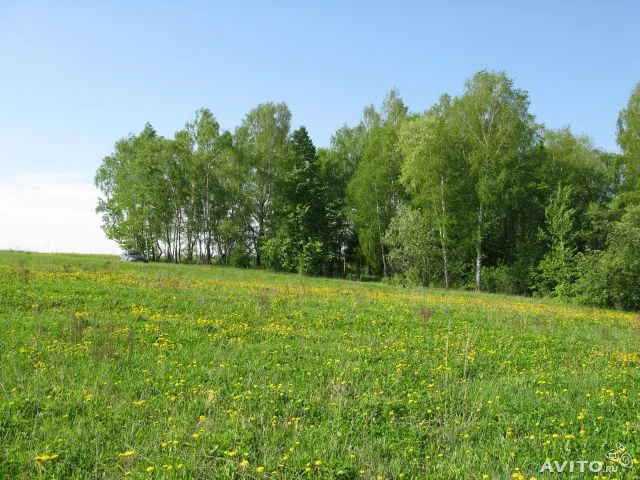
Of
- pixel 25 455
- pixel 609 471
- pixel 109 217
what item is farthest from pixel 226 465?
pixel 109 217

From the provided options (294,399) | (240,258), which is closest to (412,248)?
(240,258)

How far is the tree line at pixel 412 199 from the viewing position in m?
37.0

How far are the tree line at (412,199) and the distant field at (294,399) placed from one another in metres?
23.5

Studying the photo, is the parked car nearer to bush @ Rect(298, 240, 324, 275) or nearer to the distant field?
bush @ Rect(298, 240, 324, 275)

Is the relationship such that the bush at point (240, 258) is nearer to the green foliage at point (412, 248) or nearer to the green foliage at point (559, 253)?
the green foliage at point (412, 248)

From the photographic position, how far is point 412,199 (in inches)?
1721

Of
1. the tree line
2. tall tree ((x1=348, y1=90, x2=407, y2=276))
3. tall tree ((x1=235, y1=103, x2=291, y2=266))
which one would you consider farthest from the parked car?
tall tree ((x1=348, y1=90, x2=407, y2=276))

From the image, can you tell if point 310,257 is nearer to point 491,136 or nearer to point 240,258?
point 240,258

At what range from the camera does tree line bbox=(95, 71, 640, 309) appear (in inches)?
1455

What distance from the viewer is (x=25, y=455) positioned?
4.98m

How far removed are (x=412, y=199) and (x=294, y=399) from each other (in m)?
38.5

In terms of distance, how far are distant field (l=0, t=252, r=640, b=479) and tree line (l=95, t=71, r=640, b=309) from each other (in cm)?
2351
